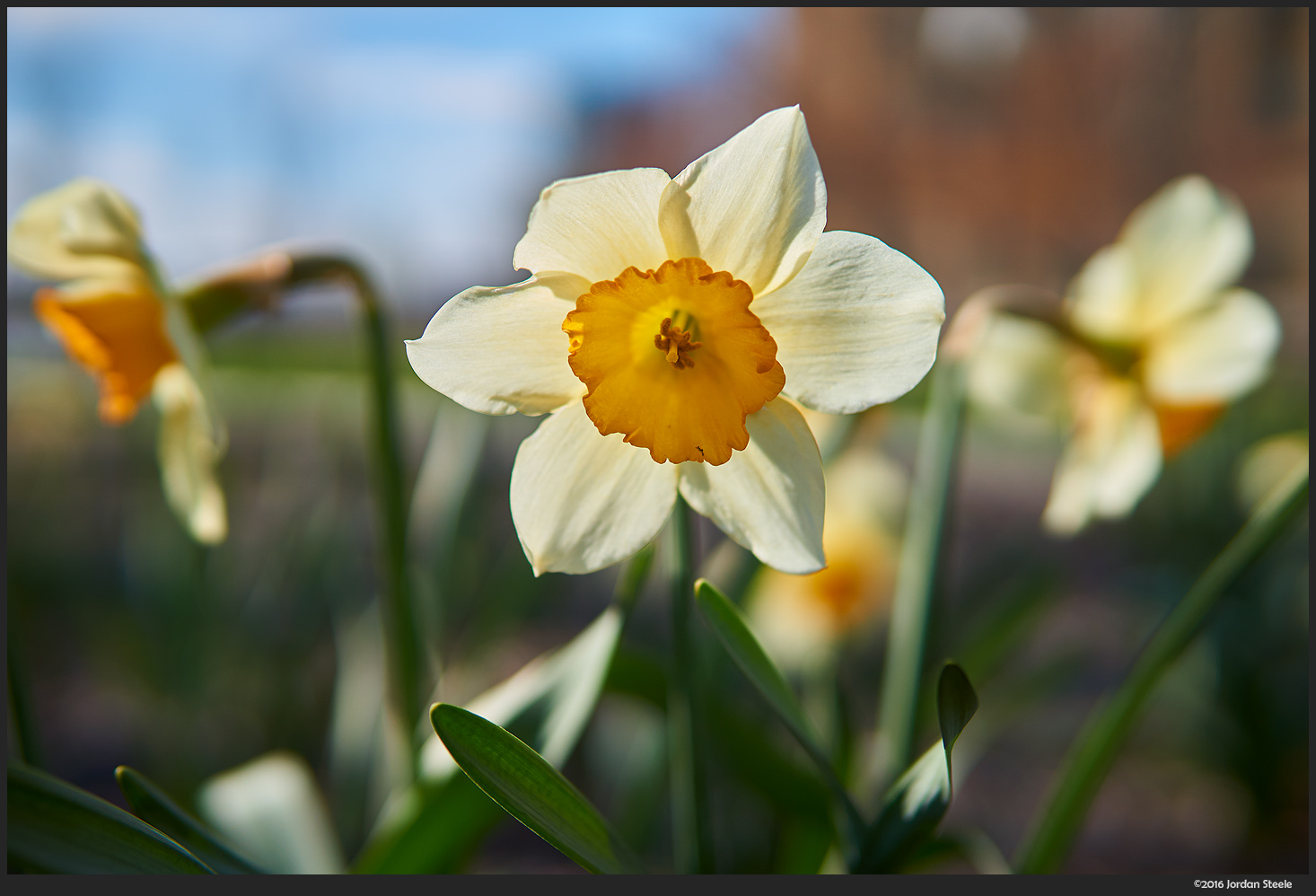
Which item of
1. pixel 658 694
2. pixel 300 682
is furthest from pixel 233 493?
pixel 658 694

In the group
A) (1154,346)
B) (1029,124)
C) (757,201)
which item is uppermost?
(757,201)

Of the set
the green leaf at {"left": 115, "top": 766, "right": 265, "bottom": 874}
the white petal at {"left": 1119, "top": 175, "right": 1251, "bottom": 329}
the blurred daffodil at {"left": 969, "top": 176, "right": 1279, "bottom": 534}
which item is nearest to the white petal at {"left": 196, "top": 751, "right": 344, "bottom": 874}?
the green leaf at {"left": 115, "top": 766, "right": 265, "bottom": 874}

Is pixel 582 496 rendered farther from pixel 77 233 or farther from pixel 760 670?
pixel 77 233

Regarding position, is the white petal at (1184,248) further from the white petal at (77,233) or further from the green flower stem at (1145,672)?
the white petal at (77,233)

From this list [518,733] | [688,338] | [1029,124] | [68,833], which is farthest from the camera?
[1029,124]

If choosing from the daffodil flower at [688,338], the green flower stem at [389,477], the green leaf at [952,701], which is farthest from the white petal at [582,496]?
the green flower stem at [389,477]

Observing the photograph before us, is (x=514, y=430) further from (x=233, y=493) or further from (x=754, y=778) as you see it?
(x=754, y=778)

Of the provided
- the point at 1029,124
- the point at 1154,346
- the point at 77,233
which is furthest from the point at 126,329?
the point at 1029,124

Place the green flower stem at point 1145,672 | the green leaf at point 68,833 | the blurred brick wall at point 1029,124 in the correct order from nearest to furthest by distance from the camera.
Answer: the green leaf at point 68,833, the green flower stem at point 1145,672, the blurred brick wall at point 1029,124
